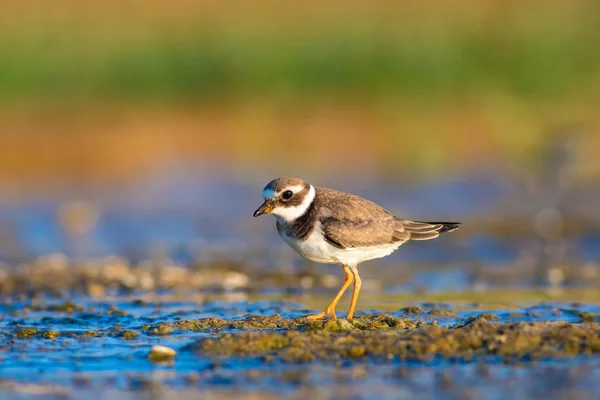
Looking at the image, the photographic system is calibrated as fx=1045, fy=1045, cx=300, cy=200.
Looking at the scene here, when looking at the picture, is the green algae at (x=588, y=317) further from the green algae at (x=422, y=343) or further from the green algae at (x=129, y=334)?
the green algae at (x=129, y=334)

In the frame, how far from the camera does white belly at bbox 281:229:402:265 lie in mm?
8406

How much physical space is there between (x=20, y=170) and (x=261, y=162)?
14.0 feet

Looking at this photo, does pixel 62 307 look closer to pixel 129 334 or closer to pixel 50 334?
pixel 50 334

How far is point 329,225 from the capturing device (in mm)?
8414

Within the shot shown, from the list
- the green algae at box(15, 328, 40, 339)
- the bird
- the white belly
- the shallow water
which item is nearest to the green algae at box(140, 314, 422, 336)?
the shallow water

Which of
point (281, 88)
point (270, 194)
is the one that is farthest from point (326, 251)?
point (281, 88)

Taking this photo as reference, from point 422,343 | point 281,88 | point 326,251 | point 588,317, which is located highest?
point 281,88

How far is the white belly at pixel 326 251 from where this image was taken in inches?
331

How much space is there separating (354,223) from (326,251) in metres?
0.33

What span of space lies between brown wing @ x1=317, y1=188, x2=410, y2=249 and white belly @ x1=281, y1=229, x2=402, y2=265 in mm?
52

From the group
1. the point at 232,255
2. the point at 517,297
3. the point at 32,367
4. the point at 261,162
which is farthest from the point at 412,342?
the point at 261,162

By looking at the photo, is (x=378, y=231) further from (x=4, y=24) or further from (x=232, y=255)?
(x=4, y=24)

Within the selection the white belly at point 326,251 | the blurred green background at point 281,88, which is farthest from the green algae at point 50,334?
the blurred green background at point 281,88

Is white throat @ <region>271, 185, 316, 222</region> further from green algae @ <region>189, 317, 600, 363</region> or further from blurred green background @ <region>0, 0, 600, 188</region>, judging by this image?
blurred green background @ <region>0, 0, 600, 188</region>
